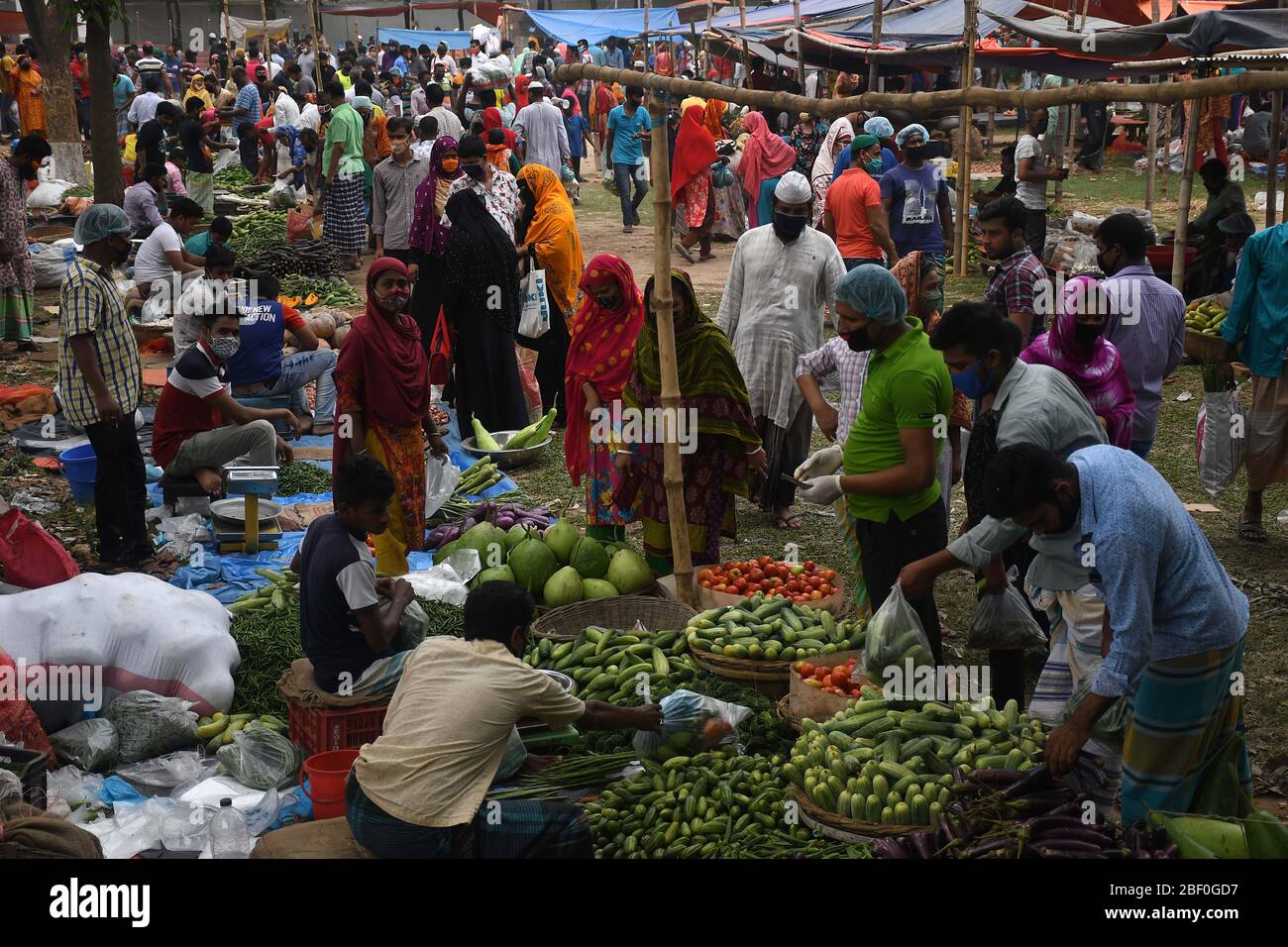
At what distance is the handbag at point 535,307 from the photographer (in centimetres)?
927

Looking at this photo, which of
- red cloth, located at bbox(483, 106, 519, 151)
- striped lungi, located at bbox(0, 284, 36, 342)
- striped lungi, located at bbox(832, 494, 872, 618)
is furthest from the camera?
red cloth, located at bbox(483, 106, 519, 151)

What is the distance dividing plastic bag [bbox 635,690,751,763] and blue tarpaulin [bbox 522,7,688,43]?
30185mm

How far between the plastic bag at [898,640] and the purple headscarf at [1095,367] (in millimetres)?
1622

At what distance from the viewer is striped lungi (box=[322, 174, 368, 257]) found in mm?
15203

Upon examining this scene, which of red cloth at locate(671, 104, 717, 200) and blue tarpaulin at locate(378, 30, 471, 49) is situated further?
blue tarpaulin at locate(378, 30, 471, 49)

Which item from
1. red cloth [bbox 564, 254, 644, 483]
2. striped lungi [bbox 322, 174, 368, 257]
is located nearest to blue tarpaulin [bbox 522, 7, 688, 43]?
striped lungi [bbox 322, 174, 368, 257]

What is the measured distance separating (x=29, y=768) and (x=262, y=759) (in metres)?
0.83

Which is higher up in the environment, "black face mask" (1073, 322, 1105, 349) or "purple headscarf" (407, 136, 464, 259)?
"purple headscarf" (407, 136, 464, 259)

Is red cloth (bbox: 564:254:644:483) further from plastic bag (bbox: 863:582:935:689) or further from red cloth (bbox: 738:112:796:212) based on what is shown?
red cloth (bbox: 738:112:796:212)

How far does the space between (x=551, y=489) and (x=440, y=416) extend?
142 cm

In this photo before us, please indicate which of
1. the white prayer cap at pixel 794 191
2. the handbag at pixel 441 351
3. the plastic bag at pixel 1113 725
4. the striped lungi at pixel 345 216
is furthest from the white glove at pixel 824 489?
the striped lungi at pixel 345 216

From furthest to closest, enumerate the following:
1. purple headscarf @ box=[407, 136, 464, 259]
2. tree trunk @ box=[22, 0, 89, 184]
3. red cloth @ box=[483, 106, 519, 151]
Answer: tree trunk @ box=[22, 0, 89, 184] < red cloth @ box=[483, 106, 519, 151] < purple headscarf @ box=[407, 136, 464, 259]

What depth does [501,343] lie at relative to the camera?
9367 mm

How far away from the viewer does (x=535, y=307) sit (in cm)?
928
